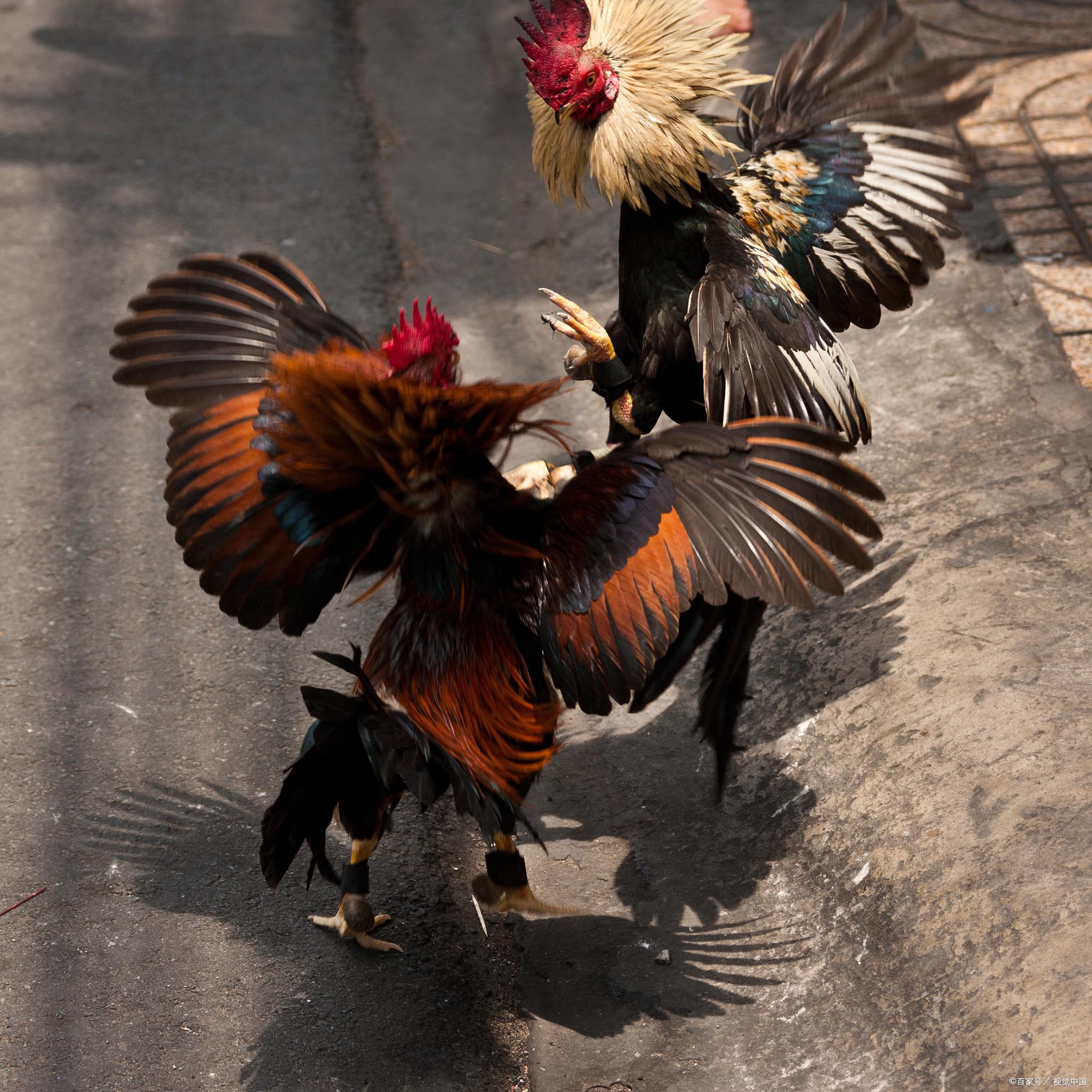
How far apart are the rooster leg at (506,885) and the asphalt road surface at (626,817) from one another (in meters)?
0.22

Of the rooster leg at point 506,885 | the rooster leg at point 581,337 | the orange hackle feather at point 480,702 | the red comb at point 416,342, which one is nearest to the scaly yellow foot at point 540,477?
the rooster leg at point 581,337

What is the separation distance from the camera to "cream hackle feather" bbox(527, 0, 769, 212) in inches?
128

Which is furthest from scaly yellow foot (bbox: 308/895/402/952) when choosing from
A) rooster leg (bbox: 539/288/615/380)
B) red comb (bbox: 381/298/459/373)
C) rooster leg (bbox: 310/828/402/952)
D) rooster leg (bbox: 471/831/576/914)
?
rooster leg (bbox: 539/288/615/380)

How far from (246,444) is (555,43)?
1.38 meters

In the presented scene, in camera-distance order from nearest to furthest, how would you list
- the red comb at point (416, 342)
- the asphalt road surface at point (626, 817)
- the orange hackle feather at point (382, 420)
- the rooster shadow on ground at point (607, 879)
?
the orange hackle feather at point (382, 420)
the red comb at point (416, 342)
the asphalt road surface at point (626, 817)
the rooster shadow on ground at point (607, 879)

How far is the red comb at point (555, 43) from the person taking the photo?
324 centimetres

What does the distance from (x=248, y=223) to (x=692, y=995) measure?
190 inches

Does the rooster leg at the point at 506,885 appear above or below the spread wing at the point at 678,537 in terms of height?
below

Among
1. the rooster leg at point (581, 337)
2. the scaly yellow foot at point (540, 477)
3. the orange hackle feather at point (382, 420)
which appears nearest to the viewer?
the orange hackle feather at point (382, 420)

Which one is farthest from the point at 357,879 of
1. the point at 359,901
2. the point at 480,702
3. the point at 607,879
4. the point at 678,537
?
the point at 678,537

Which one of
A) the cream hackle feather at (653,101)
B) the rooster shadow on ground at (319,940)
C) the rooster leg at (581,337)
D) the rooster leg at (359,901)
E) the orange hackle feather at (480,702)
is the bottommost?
the rooster shadow on ground at (319,940)

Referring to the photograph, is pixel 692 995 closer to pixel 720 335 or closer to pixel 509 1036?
pixel 509 1036

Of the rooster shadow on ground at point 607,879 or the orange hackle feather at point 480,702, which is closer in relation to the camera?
the orange hackle feather at point 480,702

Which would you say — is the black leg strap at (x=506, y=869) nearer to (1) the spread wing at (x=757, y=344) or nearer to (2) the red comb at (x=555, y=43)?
(1) the spread wing at (x=757, y=344)
